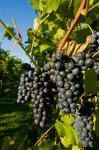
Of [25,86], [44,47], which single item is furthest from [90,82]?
[44,47]

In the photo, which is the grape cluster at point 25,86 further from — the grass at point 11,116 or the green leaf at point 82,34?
the grass at point 11,116

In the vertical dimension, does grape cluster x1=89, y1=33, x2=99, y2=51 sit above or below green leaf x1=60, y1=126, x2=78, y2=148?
above

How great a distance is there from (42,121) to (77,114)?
9.4 inches

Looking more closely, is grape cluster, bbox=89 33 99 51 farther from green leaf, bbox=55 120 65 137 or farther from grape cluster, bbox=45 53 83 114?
green leaf, bbox=55 120 65 137

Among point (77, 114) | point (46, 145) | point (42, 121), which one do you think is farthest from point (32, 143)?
point (77, 114)

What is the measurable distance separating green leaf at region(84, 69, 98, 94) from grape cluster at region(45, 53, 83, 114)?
3cm

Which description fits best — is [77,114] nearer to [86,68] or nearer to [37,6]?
[86,68]

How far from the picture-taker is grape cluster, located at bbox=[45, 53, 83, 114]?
1816 millimetres

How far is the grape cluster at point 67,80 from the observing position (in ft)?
5.96

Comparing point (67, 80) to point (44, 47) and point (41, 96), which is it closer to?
point (41, 96)

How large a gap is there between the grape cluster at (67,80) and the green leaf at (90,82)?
33 millimetres

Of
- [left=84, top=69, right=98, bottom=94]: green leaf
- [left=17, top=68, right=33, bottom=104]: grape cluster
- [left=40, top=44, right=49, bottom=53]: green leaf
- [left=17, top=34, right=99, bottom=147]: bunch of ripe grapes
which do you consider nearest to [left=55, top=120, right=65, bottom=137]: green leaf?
[left=17, top=34, right=99, bottom=147]: bunch of ripe grapes

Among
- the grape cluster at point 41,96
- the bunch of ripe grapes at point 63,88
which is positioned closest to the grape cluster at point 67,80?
the bunch of ripe grapes at point 63,88

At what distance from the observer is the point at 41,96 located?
2066 mm
